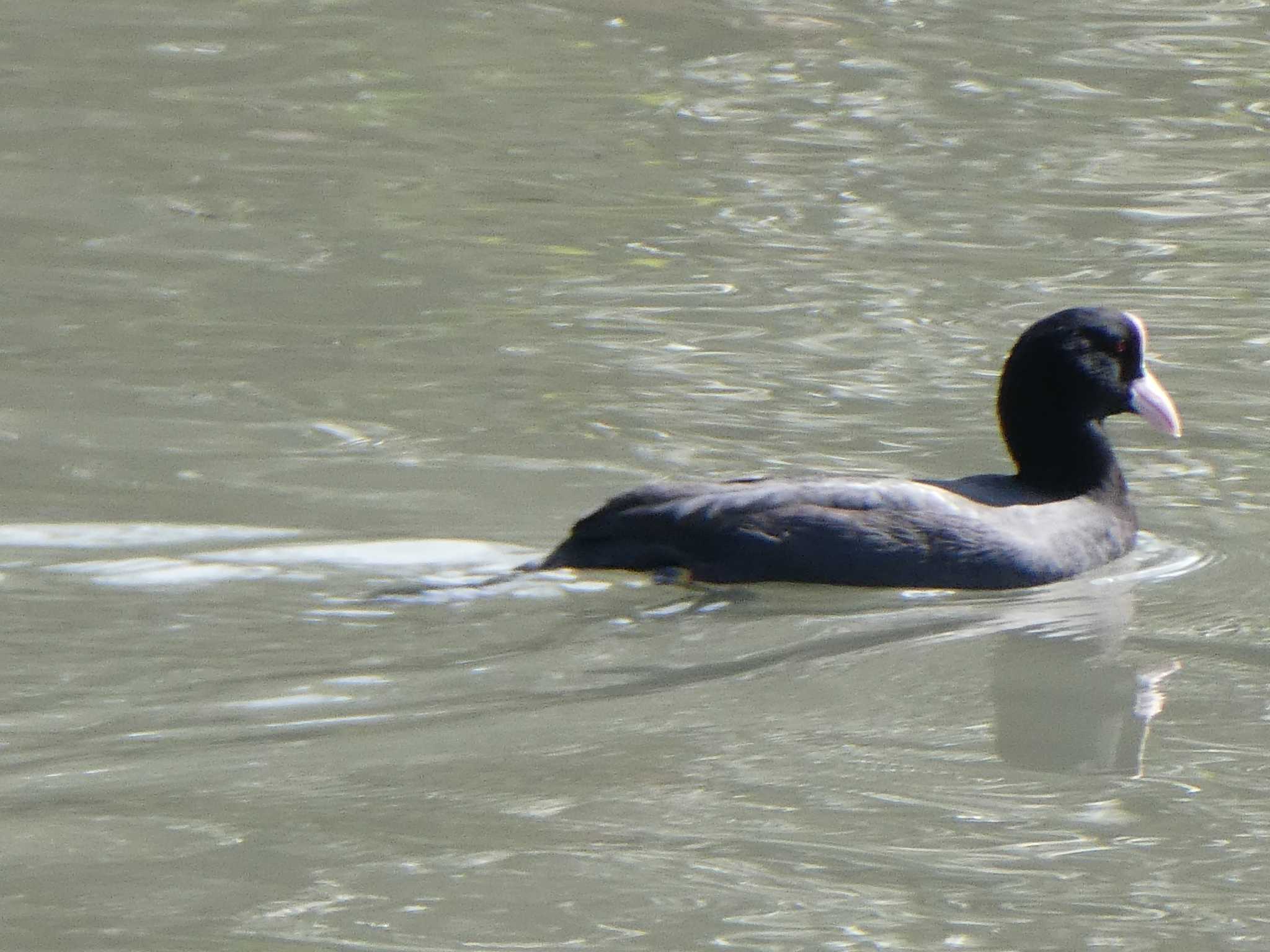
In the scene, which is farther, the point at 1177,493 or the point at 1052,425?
the point at 1177,493

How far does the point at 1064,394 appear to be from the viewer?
7.61 m

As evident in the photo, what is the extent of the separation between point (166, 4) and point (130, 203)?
578 centimetres

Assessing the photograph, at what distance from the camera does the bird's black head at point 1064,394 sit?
299 inches

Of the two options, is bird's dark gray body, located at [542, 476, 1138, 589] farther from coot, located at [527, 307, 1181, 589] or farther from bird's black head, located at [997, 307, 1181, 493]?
bird's black head, located at [997, 307, 1181, 493]

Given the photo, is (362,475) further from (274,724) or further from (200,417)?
(274,724)

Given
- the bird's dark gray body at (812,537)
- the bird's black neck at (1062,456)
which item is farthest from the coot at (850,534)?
the bird's black neck at (1062,456)

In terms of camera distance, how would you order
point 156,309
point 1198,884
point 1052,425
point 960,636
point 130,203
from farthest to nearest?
point 130,203
point 156,309
point 1052,425
point 960,636
point 1198,884

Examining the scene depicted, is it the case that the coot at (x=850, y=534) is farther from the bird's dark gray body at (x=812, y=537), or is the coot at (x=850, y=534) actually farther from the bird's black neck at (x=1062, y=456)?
the bird's black neck at (x=1062, y=456)

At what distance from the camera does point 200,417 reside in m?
8.62

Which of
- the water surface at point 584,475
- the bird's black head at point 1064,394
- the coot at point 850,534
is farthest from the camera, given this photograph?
the bird's black head at point 1064,394

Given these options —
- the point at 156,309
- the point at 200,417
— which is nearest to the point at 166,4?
the point at 156,309

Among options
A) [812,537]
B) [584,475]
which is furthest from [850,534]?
[584,475]

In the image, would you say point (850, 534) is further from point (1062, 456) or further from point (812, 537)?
point (1062, 456)

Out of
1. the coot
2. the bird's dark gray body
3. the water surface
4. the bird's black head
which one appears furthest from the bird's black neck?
the bird's dark gray body
